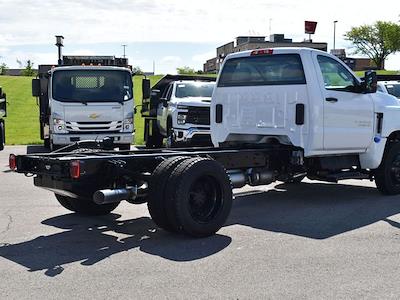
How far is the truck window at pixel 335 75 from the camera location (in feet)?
28.3

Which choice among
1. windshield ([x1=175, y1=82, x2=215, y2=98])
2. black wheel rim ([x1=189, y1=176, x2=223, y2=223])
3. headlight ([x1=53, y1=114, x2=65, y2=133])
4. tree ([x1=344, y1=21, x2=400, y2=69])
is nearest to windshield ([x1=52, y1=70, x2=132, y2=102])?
headlight ([x1=53, y1=114, x2=65, y2=133])

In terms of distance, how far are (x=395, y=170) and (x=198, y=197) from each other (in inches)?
168

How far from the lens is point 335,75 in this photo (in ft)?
29.0

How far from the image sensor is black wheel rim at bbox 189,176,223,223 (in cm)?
686

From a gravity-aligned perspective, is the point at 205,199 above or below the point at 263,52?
below

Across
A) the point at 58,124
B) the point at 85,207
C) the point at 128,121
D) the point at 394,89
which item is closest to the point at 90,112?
the point at 58,124

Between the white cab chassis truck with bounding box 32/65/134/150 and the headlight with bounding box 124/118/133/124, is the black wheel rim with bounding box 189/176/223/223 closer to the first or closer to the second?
the white cab chassis truck with bounding box 32/65/134/150

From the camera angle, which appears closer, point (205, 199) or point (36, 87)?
point (205, 199)

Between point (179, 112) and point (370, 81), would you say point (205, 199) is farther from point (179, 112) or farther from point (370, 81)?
point (179, 112)

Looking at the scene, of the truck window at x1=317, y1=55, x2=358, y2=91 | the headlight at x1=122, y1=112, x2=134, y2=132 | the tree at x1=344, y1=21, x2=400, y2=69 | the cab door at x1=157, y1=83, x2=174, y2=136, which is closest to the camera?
the truck window at x1=317, y1=55, x2=358, y2=91

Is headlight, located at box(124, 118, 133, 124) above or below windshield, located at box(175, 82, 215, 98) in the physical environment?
below

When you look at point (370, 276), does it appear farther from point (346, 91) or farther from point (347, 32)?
point (347, 32)

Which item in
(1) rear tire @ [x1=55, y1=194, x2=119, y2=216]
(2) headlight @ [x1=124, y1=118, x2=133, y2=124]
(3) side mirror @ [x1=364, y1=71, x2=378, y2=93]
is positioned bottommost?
(1) rear tire @ [x1=55, y1=194, x2=119, y2=216]

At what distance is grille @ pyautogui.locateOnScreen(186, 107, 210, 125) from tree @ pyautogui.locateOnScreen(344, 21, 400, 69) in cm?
8289
